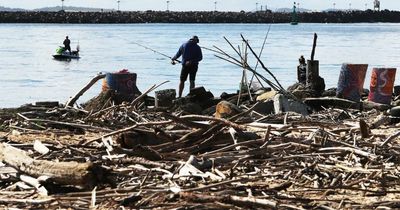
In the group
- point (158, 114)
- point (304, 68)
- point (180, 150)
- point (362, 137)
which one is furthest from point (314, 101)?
point (180, 150)

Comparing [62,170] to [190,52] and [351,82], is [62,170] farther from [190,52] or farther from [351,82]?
[190,52]

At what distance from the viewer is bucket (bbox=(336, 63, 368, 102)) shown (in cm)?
1584

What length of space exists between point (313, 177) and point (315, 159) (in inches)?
18.3

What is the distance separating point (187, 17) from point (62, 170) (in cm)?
14990

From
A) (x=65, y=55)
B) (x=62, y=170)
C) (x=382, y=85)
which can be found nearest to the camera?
(x=62, y=170)

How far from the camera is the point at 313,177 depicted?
7363mm

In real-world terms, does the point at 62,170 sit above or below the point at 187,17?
above

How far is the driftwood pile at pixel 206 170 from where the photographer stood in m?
6.54

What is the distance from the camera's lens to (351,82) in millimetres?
15992

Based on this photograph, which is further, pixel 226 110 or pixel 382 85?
pixel 382 85

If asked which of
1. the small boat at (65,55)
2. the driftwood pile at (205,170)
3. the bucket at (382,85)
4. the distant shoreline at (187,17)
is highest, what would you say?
the driftwood pile at (205,170)

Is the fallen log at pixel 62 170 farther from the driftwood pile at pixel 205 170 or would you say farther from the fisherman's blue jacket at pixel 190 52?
the fisherman's blue jacket at pixel 190 52

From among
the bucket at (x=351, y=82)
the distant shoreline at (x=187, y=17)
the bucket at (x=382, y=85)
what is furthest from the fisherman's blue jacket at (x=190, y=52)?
the distant shoreline at (x=187, y=17)

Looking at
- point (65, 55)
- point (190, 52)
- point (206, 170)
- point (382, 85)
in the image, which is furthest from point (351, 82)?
point (65, 55)
